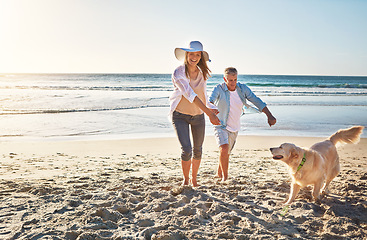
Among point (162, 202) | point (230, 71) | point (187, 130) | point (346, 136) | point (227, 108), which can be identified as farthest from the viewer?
point (227, 108)

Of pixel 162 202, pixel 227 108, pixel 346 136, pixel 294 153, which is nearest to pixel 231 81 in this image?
pixel 227 108

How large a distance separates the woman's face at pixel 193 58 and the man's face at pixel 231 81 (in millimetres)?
768

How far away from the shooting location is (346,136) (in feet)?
14.6

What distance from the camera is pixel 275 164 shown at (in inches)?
247

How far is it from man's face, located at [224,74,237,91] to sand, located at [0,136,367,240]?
54.7 inches

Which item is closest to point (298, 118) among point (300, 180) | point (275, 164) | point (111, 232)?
point (275, 164)

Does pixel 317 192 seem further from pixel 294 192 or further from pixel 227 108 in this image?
pixel 227 108

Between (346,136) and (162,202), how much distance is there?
2719 millimetres

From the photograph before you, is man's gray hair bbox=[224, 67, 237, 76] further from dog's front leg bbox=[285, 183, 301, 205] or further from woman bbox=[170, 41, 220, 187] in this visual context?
dog's front leg bbox=[285, 183, 301, 205]

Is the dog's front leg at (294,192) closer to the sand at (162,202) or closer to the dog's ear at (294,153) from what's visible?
the sand at (162,202)

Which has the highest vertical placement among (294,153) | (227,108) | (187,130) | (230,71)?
(230,71)

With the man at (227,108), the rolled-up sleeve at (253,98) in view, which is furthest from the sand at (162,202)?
the rolled-up sleeve at (253,98)

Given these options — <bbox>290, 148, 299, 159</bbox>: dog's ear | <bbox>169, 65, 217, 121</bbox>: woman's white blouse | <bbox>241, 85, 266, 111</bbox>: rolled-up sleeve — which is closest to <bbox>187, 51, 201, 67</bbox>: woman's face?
<bbox>169, 65, 217, 121</bbox>: woman's white blouse

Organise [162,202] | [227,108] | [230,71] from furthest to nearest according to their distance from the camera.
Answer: [227,108] → [230,71] → [162,202]
